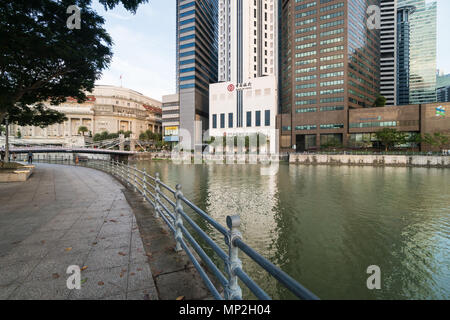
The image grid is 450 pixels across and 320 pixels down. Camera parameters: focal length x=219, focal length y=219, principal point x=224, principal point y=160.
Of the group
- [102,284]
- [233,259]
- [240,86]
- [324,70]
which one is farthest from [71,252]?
[324,70]

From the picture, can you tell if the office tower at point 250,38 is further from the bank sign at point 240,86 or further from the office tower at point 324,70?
the office tower at point 324,70

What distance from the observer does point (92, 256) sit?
163 inches

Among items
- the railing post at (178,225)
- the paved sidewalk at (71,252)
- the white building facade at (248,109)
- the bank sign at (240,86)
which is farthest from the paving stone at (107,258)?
the bank sign at (240,86)

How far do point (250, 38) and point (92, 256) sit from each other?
330 feet

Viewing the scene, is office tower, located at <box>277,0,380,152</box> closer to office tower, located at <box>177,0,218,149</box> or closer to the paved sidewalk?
office tower, located at <box>177,0,218,149</box>

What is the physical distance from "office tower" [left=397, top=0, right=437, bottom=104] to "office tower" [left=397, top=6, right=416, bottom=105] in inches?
121

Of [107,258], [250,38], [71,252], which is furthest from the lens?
[250,38]

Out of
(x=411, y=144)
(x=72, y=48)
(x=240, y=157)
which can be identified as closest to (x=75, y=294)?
(x=72, y=48)

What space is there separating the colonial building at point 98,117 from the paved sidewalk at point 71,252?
132 m

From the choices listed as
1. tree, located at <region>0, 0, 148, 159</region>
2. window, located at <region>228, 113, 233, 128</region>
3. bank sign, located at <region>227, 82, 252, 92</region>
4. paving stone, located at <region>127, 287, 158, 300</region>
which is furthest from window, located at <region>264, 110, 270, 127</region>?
paving stone, located at <region>127, 287, 158, 300</region>

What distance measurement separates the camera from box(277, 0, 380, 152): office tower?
77875 mm

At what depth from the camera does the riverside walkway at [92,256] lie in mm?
3020

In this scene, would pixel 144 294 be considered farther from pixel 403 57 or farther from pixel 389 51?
pixel 403 57
